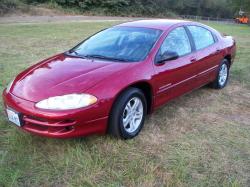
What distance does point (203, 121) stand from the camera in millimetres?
4895

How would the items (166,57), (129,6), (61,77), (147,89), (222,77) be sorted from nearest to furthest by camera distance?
(61,77), (147,89), (166,57), (222,77), (129,6)

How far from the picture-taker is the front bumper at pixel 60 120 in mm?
3576

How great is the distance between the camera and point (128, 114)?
13.7 ft

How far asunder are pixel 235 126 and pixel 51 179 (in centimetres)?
262

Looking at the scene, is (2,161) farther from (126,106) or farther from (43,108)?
(126,106)

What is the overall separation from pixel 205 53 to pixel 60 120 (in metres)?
2.98

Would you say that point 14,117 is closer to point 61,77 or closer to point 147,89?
point 61,77

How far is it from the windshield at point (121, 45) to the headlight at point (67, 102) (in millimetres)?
977

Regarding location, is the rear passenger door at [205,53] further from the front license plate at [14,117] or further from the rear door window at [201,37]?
the front license plate at [14,117]

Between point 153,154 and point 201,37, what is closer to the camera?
point 153,154

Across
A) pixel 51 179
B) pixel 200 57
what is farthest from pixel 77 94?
pixel 200 57

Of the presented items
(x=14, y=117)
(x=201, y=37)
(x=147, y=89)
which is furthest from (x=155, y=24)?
(x=14, y=117)

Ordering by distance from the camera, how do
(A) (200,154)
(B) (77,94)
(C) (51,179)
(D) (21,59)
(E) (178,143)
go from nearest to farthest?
(C) (51,179) < (B) (77,94) < (A) (200,154) < (E) (178,143) < (D) (21,59)

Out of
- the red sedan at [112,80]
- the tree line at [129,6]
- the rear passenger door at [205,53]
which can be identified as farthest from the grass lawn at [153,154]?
the tree line at [129,6]
